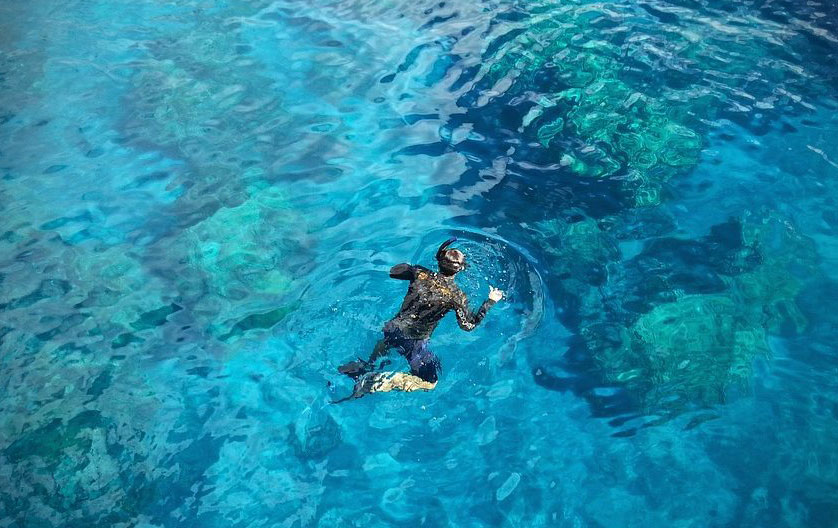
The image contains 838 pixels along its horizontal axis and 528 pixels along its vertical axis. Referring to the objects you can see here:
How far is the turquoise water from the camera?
5.90 meters

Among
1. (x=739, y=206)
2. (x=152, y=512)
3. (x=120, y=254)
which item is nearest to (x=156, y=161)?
(x=120, y=254)

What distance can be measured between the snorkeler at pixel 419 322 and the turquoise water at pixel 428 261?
427 mm

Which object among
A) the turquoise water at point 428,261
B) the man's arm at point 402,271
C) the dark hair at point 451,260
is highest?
the dark hair at point 451,260

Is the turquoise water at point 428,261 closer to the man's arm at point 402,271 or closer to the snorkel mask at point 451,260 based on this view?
the man's arm at point 402,271

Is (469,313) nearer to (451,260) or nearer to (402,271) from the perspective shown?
(451,260)

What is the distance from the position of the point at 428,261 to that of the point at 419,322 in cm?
162

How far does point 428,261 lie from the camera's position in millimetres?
7301

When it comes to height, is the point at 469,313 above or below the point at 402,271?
below

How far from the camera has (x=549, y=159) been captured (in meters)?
8.71

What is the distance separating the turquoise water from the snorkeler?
427 mm

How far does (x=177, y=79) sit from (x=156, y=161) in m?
2.01

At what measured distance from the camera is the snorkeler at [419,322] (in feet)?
18.8

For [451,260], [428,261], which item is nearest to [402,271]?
[451,260]

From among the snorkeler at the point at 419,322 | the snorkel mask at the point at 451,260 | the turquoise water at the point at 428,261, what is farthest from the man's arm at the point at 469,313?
the turquoise water at the point at 428,261
